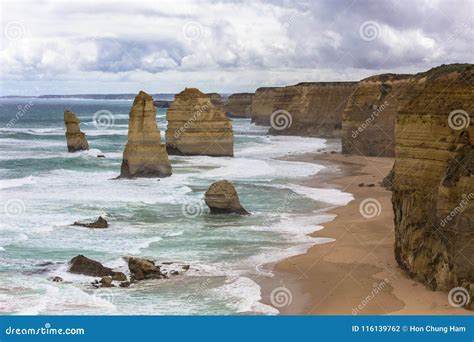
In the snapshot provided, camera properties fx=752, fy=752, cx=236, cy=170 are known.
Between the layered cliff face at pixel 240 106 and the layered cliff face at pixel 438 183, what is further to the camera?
the layered cliff face at pixel 240 106

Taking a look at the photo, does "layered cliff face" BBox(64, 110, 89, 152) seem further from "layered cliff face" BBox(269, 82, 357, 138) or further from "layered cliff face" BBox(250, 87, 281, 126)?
"layered cliff face" BBox(250, 87, 281, 126)

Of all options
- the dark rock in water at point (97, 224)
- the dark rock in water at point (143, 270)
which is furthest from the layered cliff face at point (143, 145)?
the dark rock in water at point (143, 270)

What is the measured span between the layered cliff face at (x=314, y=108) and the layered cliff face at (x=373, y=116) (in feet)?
69.2

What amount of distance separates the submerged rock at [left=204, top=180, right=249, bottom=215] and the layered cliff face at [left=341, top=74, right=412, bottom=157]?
2887 cm

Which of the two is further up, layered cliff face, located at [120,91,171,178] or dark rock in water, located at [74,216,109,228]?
→ layered cliff face, located at [120,91,171,178]

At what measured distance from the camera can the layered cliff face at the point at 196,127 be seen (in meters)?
54.5

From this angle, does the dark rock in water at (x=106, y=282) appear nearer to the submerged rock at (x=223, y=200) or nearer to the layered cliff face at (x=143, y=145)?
the submerged rock at (x=223, y=200)

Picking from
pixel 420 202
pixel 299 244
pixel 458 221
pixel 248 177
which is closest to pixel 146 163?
pixel 248 177

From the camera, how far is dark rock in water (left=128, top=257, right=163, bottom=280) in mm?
20513

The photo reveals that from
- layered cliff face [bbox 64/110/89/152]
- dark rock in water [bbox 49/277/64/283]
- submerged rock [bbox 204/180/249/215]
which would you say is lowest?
dark rock in water [bbox 49/277/64/283]

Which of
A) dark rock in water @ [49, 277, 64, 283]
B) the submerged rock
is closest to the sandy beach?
the submerged rock

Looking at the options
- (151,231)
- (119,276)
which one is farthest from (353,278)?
(151,231)

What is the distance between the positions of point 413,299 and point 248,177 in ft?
91.7

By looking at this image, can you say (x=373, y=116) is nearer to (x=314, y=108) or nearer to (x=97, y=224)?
(x=314, y=108)
